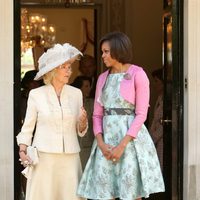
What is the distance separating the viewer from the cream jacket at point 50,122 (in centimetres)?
432

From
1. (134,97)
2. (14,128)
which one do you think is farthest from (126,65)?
(14,128)

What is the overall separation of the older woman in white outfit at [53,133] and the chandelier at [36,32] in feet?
21.3

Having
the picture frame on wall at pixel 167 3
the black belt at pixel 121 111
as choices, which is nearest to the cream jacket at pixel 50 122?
the black belt at pixel 121 111

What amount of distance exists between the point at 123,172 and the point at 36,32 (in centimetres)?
722

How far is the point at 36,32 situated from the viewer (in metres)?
11.2

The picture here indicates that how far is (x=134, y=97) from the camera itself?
4406mm

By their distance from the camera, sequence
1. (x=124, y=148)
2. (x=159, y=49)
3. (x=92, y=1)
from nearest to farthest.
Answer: (x=124, y=148), (x=159, y=49), (x=92, y=1)

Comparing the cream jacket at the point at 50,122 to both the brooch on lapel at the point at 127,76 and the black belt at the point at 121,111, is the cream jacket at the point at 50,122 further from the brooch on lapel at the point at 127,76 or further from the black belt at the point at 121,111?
the brooch on lapel at the point at 127,76

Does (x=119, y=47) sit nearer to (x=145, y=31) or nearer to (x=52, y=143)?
(x=52, y=143)

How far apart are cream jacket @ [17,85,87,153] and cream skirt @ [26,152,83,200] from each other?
0.24ft
